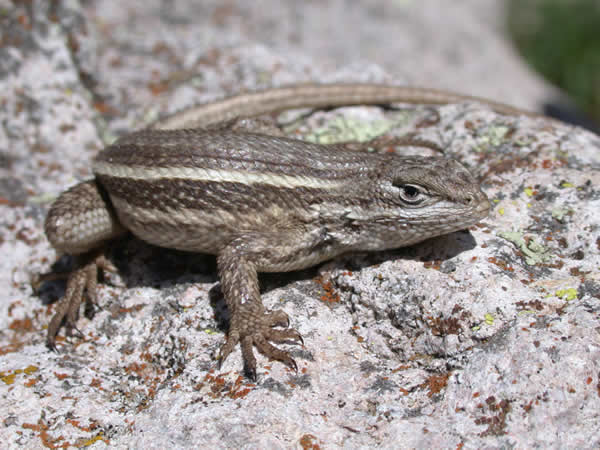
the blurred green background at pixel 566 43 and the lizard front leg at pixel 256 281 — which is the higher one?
the blurred green background at pixel 566 43

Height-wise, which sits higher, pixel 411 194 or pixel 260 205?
pixel 411 194

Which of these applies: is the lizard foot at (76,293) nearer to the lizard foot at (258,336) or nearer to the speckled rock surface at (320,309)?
the speckled rock surface at (320,309)

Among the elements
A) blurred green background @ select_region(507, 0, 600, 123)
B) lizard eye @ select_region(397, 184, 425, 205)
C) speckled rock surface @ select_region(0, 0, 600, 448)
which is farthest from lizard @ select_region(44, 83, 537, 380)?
blurred green background @ select_region(507, 0, 600, 123)

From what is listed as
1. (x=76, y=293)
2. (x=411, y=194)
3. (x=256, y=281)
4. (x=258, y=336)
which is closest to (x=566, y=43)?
(x=411, y=194)

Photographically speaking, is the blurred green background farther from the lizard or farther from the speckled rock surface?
the lizard

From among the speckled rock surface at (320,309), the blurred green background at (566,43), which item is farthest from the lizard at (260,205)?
the blurred green background at (566,43)

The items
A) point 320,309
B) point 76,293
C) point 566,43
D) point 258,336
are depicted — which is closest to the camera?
point 258,336

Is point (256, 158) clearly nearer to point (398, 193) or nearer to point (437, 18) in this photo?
point (398, 193)

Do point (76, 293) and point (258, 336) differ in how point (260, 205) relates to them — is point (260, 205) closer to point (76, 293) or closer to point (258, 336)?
point (258, 336)

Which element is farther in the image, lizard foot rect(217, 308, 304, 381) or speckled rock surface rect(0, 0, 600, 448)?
lizard foot rect(217, 308, 304, 381)
